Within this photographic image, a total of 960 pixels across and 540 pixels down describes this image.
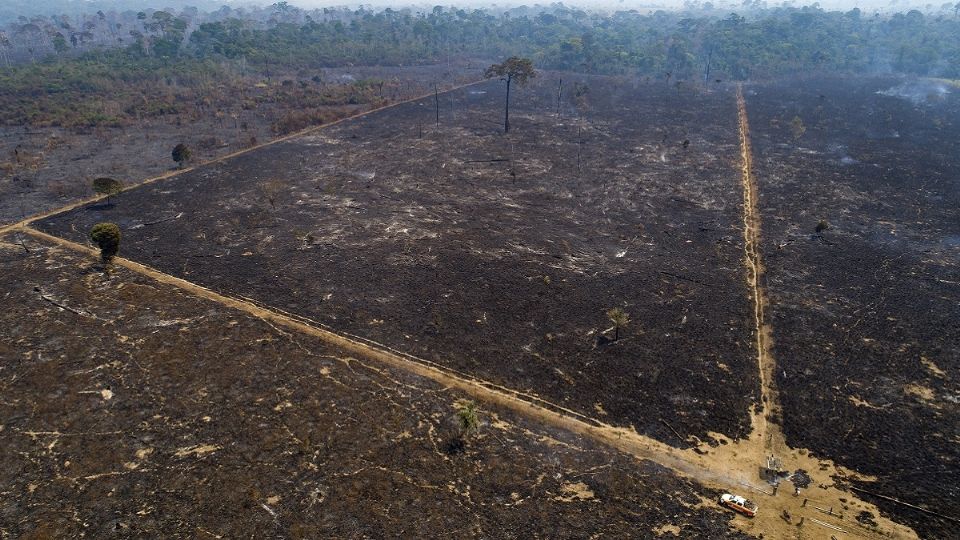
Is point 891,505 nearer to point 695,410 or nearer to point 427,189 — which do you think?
point 695,410

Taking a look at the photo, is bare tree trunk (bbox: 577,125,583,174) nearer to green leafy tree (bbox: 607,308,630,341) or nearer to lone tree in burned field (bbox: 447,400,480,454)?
green leafy tree (bbox: 607,308,630,341)

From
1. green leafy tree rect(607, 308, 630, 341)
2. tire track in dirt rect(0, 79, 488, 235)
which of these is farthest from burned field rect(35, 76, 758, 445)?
tire track in dirt rect(0, 79, 488, 235)

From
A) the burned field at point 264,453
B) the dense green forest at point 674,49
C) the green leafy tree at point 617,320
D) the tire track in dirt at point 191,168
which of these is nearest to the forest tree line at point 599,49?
the dense green forest at point 674,49

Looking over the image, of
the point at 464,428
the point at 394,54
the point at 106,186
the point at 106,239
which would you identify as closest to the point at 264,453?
the point at 464,428

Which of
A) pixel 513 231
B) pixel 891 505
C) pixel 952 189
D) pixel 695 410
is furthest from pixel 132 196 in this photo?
pixel 952 189

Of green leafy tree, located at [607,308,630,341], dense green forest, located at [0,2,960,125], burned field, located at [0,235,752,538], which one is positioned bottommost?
burned field, located at [0,235,752,538]
